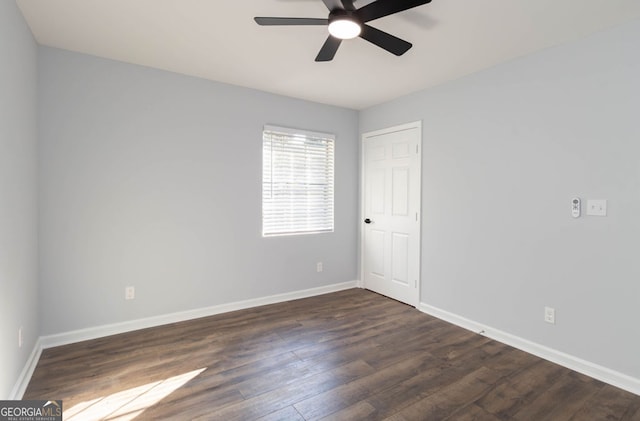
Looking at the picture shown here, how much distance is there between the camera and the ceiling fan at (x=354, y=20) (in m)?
1.78

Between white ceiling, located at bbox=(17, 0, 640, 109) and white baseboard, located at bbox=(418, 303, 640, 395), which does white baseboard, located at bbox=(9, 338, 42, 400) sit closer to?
white ceiling, located at bbox=(17, 0, 640, 109)

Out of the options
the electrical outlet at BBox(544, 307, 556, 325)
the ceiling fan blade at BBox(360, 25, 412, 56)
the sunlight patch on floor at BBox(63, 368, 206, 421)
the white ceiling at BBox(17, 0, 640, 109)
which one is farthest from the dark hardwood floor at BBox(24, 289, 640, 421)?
the white ceiling at BBox(17, 0, 640, 109)

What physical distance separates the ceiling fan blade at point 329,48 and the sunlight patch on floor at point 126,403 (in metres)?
2.56

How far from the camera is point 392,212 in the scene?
13.4 feet

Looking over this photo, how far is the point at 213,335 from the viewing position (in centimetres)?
299

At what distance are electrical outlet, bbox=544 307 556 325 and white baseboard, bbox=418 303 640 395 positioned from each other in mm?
228

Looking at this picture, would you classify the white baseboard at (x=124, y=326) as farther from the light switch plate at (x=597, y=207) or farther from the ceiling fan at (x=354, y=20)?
the light switch plate at (x=597, y=207)

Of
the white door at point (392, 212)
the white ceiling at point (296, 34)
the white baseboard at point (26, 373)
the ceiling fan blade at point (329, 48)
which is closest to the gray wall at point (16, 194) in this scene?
the white baseboard at point (26, 373)

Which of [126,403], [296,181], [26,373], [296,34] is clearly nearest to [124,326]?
[26,373]

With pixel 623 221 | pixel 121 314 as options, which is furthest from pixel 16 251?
pixel 623 221

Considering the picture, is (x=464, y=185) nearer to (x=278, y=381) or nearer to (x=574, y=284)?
(x=574, y=284)

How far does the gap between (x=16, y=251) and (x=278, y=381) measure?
1.95 meters

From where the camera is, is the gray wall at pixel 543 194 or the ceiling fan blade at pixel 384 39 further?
the gray wall at pixel 543 194

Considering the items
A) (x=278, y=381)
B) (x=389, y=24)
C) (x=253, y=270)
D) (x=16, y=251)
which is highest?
(x=389, y=24)
